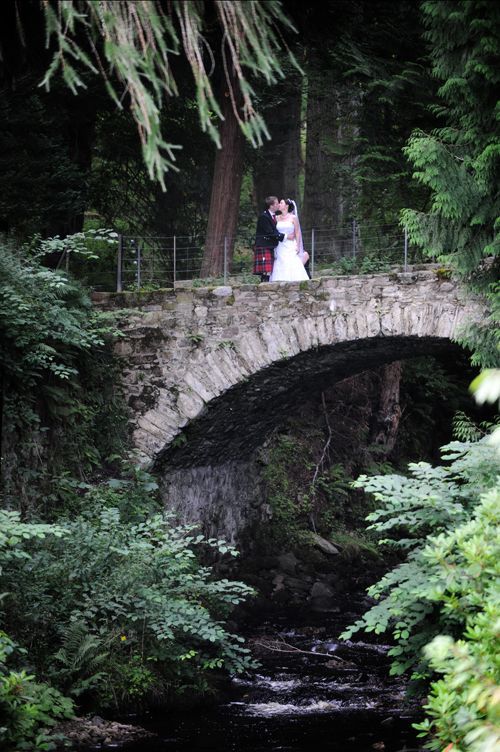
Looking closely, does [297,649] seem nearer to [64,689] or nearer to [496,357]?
[64,689]

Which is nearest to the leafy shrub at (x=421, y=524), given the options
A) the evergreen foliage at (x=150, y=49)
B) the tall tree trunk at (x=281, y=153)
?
the evergreen foliage at (x=150, y=49)

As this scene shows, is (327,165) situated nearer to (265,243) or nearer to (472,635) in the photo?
(265,243)

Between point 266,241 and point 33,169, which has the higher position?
point 33,169

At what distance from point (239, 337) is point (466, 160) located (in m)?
3.68

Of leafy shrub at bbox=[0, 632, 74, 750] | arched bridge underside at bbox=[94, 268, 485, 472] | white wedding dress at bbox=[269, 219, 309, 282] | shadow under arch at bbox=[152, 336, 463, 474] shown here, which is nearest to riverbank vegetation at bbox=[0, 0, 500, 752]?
leafy shrub at bbox=[0, 632, 74, 750]

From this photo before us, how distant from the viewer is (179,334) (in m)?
10.8

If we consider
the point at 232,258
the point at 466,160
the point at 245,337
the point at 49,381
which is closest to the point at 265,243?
the point at 232,258

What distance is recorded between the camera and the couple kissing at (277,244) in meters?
11.1

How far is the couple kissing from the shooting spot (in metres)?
11.1

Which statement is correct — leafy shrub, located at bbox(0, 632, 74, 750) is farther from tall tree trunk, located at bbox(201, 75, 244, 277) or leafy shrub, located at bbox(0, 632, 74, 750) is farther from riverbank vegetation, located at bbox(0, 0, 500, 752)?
tall tree trunk, located at bbox(201, 75, 244, 277)

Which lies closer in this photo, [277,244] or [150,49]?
[150,49]

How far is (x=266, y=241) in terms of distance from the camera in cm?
1123

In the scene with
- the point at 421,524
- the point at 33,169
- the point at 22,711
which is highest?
the point at 33,169

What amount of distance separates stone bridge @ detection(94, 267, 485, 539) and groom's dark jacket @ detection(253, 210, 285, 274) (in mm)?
816
